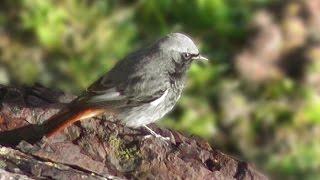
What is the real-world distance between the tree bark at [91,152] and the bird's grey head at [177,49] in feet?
1.24

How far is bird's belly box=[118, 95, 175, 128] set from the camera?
4059 mm

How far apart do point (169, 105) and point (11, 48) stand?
2437 millimetres

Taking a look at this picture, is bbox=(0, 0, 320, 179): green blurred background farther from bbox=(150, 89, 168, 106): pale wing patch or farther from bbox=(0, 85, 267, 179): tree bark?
bbox=(0, 85, 267, 179): tree bark

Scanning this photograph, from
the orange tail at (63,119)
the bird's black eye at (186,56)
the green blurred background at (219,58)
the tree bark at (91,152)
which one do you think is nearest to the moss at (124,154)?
the tree bark at (91,152)

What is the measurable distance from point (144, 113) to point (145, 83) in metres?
0.13

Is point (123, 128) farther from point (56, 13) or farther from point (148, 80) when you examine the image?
point (56, 13)

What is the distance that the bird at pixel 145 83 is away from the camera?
4.02 meters

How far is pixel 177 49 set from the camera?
4.07 metres

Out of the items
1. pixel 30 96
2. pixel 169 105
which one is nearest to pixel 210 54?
pixel 169 105

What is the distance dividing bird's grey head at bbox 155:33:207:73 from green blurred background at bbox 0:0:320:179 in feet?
5.45

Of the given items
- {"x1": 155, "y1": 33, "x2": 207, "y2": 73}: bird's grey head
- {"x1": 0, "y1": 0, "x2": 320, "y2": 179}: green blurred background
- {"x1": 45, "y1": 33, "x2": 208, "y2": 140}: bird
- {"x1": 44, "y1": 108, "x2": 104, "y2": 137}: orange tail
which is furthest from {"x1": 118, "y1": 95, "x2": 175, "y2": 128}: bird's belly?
{"x1": 0, "y1": 0, "x2": 320, "y2": 179}: green blurred background

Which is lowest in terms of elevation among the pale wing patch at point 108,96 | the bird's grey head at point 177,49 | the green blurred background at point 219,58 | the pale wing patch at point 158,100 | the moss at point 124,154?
the moss at point 124,154

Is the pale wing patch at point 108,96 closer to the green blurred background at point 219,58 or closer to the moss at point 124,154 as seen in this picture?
the moss at point 124,154

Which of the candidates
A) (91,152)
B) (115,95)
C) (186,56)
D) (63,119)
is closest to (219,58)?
(186,56)
